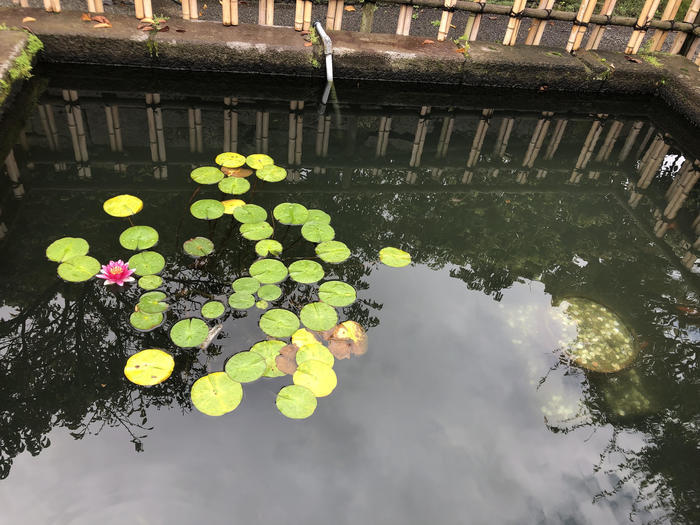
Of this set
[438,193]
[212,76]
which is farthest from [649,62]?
[212,76]

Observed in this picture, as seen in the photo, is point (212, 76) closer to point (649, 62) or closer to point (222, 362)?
point (222, 362)

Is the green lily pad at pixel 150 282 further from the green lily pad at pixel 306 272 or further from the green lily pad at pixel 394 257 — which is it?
the green lily pad at pixel 394 257

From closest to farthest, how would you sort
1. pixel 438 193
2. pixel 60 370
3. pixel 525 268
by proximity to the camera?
pixel 60 370
pixel 525 268
pixel 438 193

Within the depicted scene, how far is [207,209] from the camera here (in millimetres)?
2875

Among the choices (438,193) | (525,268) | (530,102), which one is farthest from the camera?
(530,102)

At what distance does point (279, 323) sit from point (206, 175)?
4.55 feet

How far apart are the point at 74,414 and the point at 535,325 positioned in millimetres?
2240

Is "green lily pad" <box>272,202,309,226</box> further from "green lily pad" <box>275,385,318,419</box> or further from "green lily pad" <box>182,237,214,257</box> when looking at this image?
"green lily pad" <box>275,385,318,419</box>

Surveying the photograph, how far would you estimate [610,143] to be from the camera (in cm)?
457

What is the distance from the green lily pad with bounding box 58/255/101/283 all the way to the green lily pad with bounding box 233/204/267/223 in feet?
2.59

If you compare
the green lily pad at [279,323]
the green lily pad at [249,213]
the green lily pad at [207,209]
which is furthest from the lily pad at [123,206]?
the green lily pad at [279,323]

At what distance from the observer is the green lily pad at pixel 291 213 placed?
→ 290cm

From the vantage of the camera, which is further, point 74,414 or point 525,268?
point 525,268

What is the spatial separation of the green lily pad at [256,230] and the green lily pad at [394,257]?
0.67 metres
